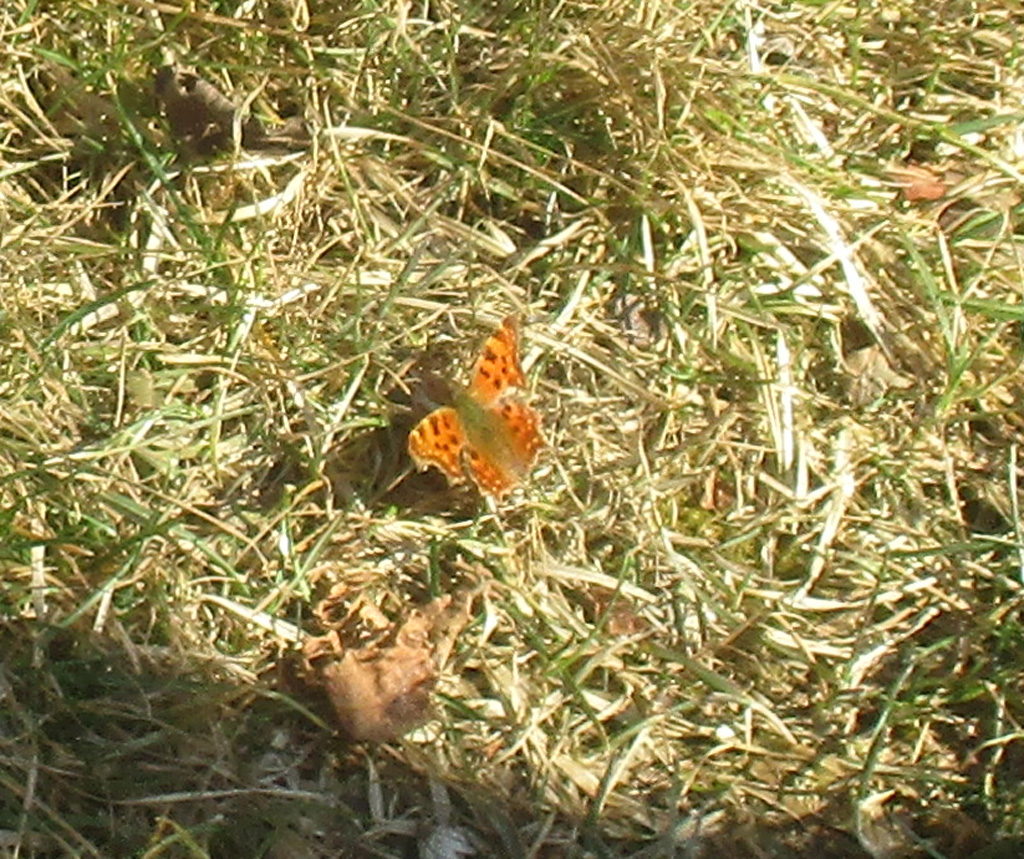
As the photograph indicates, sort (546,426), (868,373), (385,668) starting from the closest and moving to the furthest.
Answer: (385,668) → (546,426) → (868,373)

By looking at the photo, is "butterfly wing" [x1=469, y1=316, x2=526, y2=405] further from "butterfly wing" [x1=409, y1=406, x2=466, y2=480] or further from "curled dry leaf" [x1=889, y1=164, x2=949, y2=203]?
"curled dry leaf" [x1=889, y1=164, x2=949, y2=203]

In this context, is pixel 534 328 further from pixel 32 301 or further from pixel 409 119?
pixel 32 301

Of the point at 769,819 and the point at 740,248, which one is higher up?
the point at 740,248

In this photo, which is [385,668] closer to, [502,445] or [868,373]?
[502,445]

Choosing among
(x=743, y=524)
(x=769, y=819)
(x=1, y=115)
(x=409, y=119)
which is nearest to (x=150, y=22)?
(x=1, y=115)

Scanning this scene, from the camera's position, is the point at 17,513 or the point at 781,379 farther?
the point at 781,379

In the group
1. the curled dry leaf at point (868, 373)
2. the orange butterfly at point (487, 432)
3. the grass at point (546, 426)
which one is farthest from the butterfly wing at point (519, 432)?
the curled dry leaf at point (868, 373)

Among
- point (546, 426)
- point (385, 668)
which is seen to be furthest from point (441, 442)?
point (385, 668)
